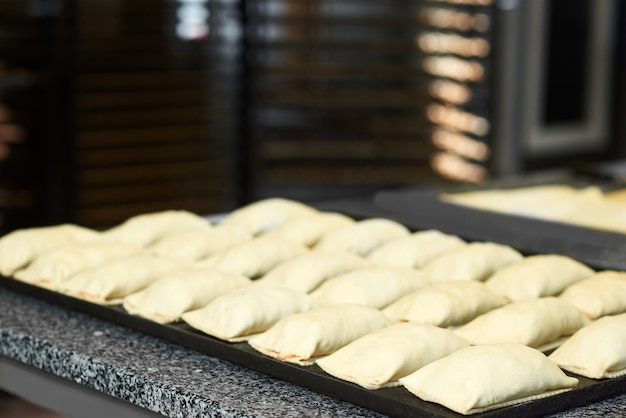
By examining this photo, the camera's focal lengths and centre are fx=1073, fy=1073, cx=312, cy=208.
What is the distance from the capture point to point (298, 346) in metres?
1.39

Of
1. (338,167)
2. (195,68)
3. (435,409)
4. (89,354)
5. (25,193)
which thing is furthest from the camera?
(338,167)

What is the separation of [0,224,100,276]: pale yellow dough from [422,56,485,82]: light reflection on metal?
3.30m

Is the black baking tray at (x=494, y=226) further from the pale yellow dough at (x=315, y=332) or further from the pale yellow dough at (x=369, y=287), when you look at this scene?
the pale yellow dough at (x=315, y=332)

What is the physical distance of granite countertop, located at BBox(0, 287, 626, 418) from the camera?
1326 millimetres

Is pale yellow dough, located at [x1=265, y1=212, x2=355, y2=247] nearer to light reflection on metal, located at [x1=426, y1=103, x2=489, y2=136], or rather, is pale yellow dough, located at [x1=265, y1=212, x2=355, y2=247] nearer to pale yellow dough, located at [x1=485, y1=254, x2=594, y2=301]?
pale yellow dough, located at [x1=485, y1=254, x2=594, y2=301]

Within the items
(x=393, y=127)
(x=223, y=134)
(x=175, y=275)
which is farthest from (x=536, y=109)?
(x=175, y=275)

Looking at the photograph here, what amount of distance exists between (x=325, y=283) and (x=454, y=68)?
3.71 meters

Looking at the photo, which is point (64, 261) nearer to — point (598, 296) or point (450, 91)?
point (598, 296)

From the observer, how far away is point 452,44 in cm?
520

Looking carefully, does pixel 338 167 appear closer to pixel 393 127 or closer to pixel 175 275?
pixel 393 127

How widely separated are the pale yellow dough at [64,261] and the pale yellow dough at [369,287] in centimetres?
39

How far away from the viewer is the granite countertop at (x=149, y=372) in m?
1.33

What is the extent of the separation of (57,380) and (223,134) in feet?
10.5

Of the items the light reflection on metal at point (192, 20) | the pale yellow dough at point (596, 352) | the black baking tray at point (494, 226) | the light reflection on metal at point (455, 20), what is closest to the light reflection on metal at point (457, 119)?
the light reflection on metal at point (455, 20)
